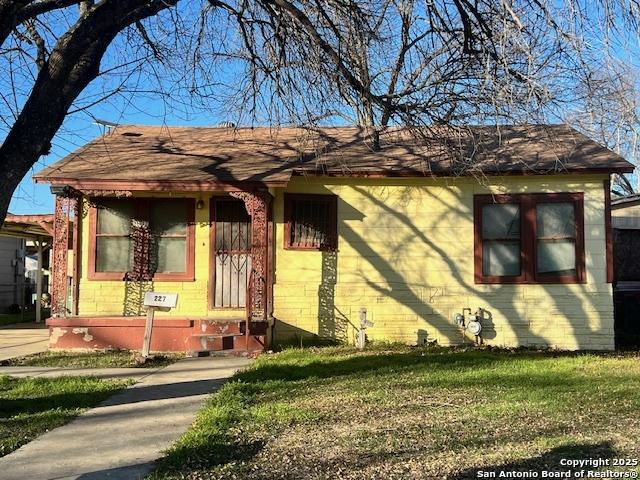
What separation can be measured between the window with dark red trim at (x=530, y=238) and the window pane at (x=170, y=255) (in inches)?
225

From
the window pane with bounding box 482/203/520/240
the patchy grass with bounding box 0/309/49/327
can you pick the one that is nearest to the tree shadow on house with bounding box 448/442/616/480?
the window pane with bounding box 482/203/520/240

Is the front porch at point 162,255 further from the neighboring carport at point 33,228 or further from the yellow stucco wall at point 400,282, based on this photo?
the neighboring carport at point 33,228

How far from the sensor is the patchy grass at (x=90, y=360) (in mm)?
9785

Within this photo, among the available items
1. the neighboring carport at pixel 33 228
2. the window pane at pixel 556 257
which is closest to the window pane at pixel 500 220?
the window pane at pixel 556 257

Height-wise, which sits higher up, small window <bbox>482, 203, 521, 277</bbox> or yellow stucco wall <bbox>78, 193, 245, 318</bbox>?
small window <bbox>482, 203, 521, 277</bbox>

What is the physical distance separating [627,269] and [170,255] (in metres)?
10.2

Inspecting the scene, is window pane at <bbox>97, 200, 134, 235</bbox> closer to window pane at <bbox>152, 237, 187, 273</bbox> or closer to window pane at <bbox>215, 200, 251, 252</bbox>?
window pane at <bbox>152, 237, 187, 273</bbox>

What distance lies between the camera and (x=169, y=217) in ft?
39.7

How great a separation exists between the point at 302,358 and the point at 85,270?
4837 mm

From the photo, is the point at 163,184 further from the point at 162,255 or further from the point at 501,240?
the point at 501,240

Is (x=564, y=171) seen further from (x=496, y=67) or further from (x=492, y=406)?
(x=492, y=406)

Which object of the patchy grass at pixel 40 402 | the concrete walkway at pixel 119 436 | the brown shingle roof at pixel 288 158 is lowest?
the concrete walkway at pixel 119 436

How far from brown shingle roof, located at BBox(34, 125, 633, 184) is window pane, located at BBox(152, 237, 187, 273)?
1436 millimetres

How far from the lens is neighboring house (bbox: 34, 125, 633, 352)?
11.8 metres
